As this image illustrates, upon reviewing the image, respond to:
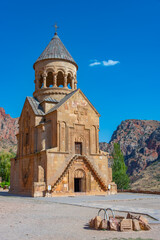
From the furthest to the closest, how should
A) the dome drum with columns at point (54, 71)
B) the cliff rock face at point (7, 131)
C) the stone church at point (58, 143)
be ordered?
the cliff rock face at point (7, 131), the dome drum with columns at point (54, 71), the stone church at point (58, 143)

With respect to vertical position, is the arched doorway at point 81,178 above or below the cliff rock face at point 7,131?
below

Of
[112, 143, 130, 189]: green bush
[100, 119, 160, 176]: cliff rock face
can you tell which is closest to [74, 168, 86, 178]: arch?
[112, 143, 130, 189]: green bush

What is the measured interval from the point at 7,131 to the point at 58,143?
446 feet

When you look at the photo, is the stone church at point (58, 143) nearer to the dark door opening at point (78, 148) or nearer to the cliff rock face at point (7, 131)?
the dark door opening at point (78, 148)

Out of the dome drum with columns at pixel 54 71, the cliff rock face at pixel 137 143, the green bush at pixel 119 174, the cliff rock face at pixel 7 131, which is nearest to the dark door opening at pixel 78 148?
the dome drum with columns at pixel 54 71

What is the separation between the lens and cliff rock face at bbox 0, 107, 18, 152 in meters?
128

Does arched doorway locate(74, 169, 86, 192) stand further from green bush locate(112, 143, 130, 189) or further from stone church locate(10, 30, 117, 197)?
green bush locate(112, 143, 130, 189)

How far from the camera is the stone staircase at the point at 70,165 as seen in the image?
2662 cm

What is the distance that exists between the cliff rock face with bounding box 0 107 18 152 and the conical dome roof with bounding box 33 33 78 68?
8988cm

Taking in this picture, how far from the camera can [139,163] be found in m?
105

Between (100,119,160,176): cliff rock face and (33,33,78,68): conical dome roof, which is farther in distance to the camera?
(100,119,160,176): cliff rock face

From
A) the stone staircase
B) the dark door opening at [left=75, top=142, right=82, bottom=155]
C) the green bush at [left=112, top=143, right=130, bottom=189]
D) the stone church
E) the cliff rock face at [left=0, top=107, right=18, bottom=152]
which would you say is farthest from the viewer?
the cliff rock face at [left=0, top=107, right=18, bottom=152]

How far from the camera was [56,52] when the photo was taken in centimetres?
3472

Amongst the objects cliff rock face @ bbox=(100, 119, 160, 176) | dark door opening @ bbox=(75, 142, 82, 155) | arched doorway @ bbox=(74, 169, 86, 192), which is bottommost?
arched doorway @ bbox=(74, 169, 86, 192)
